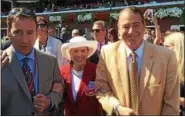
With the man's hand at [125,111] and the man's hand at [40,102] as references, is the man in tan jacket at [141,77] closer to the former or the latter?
the man's hand at [125,111]

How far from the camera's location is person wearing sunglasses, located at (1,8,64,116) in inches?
79.9

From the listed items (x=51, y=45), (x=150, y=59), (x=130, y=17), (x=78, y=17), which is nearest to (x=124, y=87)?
(x=150, y=59)

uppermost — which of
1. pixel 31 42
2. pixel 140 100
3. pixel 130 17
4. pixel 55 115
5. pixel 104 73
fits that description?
pixel 130 17

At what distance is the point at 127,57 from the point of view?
2.24 m

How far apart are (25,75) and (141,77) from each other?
791 millimetres

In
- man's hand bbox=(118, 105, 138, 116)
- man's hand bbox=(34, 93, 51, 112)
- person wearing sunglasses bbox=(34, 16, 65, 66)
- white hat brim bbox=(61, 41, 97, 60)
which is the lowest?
man's hand bbox=(118, 105, 138, 116)

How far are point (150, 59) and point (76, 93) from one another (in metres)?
0.76

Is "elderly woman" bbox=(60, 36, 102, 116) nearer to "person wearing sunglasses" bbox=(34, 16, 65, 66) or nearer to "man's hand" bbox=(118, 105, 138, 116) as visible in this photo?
"man's hand" bbox=(118, 105, 138, 116)

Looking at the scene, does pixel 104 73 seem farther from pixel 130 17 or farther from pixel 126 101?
pixel 130 17

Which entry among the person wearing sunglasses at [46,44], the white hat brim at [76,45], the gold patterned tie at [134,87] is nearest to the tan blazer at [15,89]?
the gold patterned tie at [134,87]

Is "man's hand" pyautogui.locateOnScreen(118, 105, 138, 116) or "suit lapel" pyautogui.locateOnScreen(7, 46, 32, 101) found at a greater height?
"suit lapel" pyautogui.locateOnScreen(7, 46, 32, 101)

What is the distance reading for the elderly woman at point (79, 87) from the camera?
2.62 meters

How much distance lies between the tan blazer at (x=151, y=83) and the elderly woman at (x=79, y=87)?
0.38 meters

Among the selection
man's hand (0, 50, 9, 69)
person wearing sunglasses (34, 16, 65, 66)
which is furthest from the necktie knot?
person wearing sunglasses (34, 16, 65, 66)
